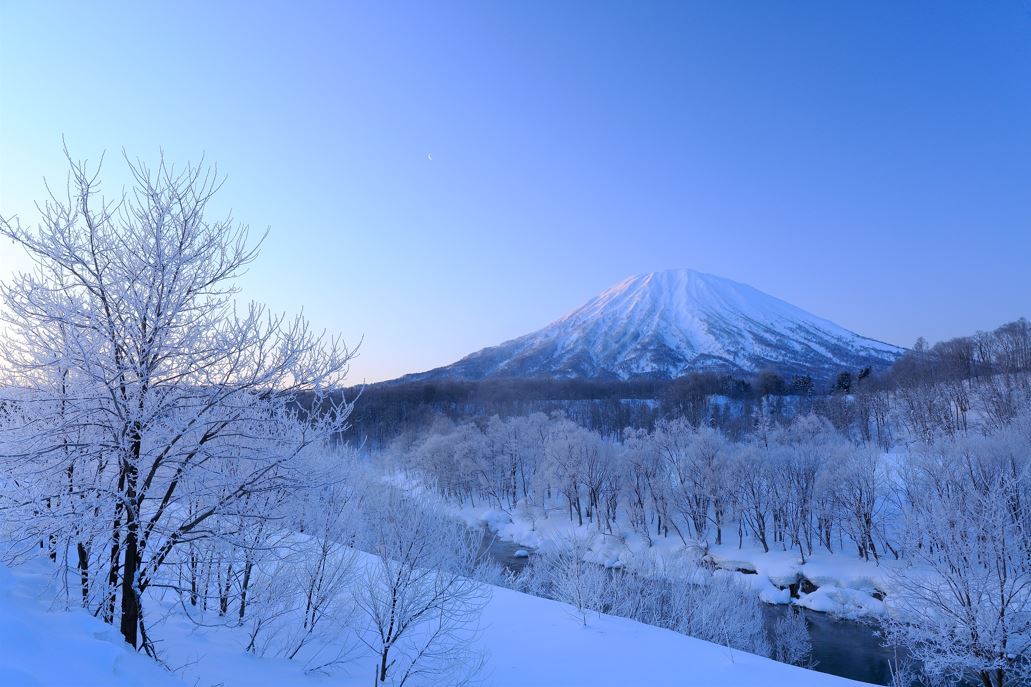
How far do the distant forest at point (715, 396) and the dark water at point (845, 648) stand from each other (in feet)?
104

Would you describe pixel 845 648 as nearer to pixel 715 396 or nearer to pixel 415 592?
pixel 415 592

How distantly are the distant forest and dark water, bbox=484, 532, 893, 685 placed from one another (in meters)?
31.6

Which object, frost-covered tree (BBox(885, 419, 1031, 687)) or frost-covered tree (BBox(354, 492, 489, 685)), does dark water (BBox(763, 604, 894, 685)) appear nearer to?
frost-covered tree (BBox(885, 419, 1031, 687))

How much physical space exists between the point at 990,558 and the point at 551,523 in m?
33.2

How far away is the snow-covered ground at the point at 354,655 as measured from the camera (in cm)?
566

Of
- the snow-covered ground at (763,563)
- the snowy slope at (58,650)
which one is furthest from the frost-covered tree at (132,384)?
the snow-covered ground at (763,563)

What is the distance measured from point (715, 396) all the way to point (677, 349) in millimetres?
69515

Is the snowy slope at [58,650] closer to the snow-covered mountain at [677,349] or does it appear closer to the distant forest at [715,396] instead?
the distant forest at [715,396]

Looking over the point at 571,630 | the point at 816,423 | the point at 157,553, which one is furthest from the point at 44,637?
the point at 816,423

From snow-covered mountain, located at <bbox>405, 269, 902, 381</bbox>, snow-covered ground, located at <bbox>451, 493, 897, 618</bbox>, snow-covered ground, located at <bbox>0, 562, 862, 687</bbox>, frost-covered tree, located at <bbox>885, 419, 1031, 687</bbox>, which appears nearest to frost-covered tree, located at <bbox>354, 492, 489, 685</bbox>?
snow-covered ground, located at <bbox>0, 562, 862, 687</bbox>

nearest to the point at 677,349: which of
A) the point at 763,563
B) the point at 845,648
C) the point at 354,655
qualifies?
the point at 763,563

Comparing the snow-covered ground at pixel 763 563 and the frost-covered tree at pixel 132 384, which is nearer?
the frost-covered tree at pixel 132 384

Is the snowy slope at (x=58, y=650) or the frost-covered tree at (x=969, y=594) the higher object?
the snowy slope at (x=58, y=650)

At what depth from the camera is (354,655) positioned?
13211 mm
